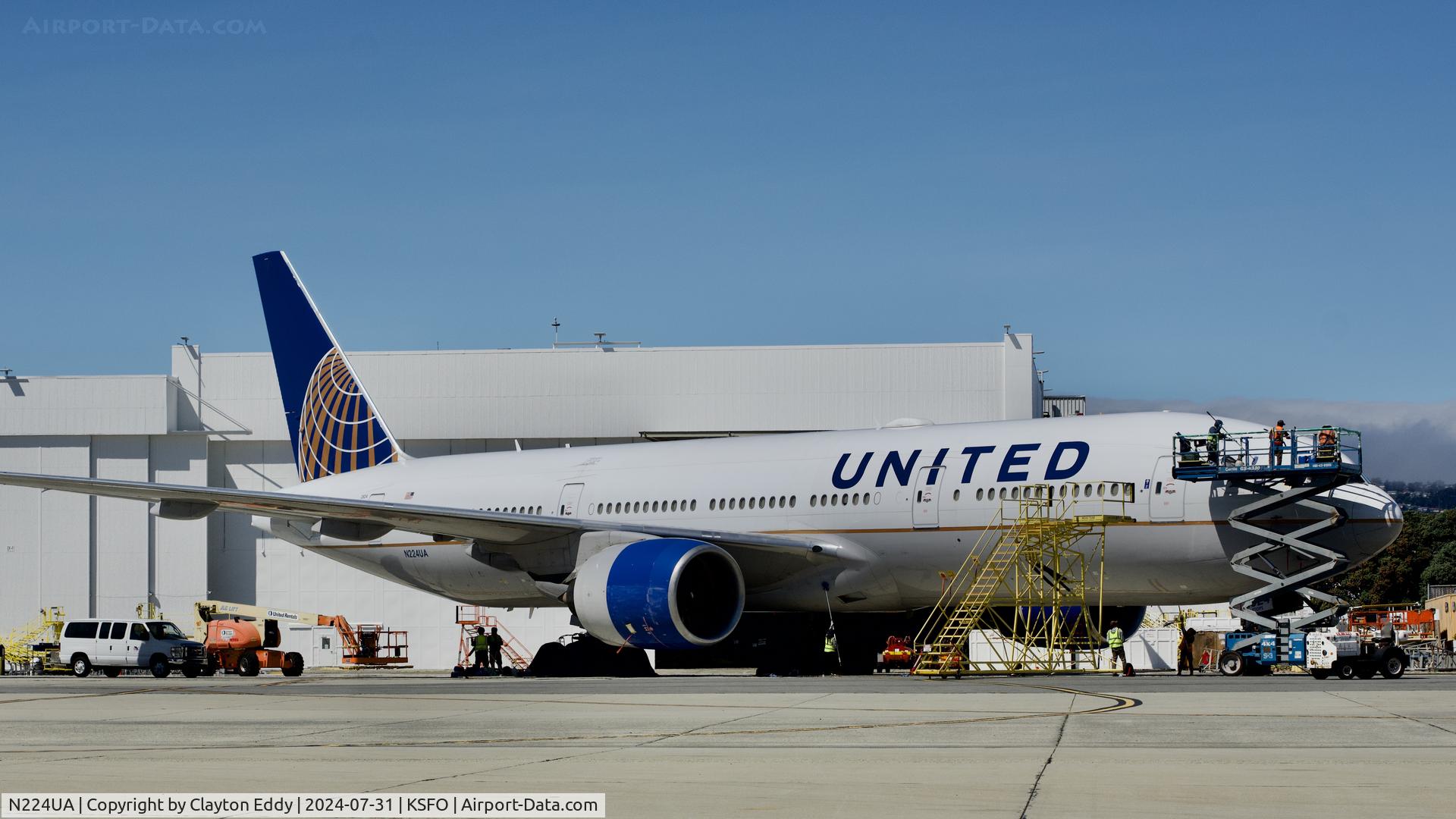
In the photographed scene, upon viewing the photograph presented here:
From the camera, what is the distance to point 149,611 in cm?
3862

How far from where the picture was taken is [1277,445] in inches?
747

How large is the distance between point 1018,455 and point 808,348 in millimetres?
17419

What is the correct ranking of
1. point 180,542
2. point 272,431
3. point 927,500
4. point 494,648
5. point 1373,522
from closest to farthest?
point 1373,522
point 927,500
point 494,648
point 180,542
point 272,431

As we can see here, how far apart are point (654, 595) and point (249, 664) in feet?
47.0

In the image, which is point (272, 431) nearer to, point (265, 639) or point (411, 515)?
point (265, 639)

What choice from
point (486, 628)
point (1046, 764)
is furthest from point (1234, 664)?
point (486, 628)

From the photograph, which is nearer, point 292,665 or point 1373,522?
point 1373,522

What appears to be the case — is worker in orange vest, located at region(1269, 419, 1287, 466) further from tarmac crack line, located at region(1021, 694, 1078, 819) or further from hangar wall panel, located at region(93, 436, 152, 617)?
hangar wall panel, located at region(93, 436, 152, 617)

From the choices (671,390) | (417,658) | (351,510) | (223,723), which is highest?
(671,390)

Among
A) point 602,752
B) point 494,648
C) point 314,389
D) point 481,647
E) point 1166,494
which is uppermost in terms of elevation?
point 314,389

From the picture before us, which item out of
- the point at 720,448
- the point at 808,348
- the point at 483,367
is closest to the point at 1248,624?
the point at 720,448

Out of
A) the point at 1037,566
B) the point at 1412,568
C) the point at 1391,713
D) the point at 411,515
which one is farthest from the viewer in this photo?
the point at 1412,568

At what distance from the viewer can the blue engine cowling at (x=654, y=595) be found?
20406mm

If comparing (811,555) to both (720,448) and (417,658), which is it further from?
(417,658)
